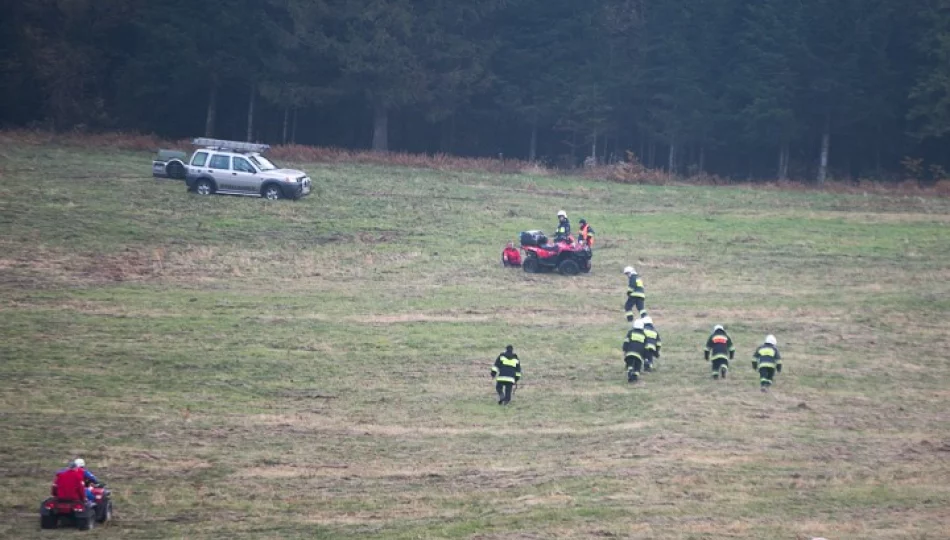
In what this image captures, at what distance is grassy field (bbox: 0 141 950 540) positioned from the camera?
20547mm

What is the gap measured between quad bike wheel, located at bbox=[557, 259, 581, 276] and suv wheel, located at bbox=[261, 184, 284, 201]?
12734 mm

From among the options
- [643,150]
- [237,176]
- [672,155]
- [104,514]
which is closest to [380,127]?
[672,155]

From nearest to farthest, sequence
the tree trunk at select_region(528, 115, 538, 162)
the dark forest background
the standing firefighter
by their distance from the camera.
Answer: the standing firefighter, the dark forest background, the tree trunk at select_region(528, 115, 538, 162)

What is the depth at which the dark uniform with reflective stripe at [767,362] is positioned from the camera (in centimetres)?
2688

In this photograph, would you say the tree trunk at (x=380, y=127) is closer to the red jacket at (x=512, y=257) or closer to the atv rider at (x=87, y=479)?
the red jacket at (x=512, y=257)

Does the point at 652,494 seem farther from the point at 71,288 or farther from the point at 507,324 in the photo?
the point at 71,288

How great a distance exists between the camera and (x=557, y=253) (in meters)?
37.8


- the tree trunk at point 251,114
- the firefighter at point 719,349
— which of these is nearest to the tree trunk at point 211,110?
the tree trunk at point 251,114

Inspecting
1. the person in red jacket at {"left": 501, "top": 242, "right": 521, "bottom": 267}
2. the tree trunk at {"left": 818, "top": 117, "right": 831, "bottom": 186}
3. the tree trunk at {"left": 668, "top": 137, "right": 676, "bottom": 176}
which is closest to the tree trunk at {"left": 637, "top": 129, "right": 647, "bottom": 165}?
the tree trunk at {"left": 668, "top": 137, "right": 676, "bottom": 176}

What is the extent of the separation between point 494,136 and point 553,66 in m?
8.58

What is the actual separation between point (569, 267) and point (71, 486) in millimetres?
21272

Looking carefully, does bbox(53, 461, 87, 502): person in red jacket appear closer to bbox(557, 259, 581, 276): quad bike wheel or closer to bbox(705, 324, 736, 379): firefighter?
bbox(705, 324, 736, 379): firefighter

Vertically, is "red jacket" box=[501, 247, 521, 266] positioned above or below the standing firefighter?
above

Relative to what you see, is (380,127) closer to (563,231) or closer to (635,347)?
(563,231)
